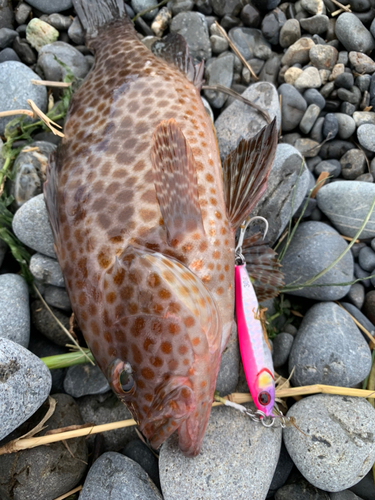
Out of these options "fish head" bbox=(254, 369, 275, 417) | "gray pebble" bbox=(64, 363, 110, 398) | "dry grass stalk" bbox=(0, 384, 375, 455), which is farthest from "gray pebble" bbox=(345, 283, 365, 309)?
"gray pebble" bbox=(64, 363, 110, 398)

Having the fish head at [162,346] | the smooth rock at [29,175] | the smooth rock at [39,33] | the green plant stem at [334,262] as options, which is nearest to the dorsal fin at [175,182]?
the fish head at [162,346]

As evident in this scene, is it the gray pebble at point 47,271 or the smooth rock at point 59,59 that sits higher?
the smooth rock at point 59,59

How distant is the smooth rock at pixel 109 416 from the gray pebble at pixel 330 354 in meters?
1.59

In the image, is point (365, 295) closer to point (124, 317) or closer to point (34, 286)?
point (124, 317)

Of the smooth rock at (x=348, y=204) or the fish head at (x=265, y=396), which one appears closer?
the fish head at (x=265, y=396)

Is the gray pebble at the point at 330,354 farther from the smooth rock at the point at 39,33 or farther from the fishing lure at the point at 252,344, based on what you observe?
the smooth rock at the point at 39,33

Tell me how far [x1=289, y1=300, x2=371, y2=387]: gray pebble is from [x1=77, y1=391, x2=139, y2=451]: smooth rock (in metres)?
1.59

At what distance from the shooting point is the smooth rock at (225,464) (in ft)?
8.97

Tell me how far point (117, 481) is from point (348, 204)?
3.28 meters

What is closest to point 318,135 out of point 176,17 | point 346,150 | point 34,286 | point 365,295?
point 346,150

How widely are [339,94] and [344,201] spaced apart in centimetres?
128

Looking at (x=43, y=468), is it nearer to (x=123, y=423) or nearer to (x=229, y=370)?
(x=123, y=423)

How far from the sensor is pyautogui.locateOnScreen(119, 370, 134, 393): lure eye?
7.38 feet

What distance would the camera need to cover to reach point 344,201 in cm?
362
